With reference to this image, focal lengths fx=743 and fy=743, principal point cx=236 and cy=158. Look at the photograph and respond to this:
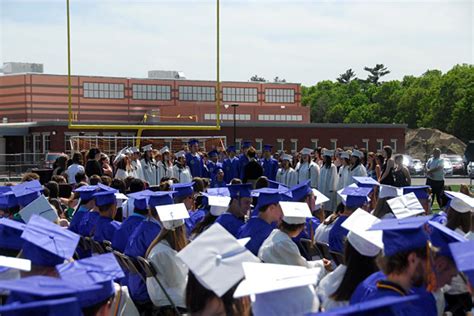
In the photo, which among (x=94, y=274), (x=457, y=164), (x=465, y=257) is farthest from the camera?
(x=457, y=164)

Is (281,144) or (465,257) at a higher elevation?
(465,257)

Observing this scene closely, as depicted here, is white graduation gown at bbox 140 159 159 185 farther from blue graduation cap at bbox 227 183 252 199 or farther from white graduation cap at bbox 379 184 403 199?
blue graduation cap at bbox 227 183 252 199

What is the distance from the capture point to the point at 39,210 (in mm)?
7645

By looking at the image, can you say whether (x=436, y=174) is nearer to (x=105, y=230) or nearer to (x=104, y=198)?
(x=104, y=198)

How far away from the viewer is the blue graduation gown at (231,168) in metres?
19.2

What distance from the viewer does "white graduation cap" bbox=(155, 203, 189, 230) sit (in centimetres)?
604

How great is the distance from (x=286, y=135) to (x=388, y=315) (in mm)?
41316

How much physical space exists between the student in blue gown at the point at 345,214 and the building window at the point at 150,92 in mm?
48727

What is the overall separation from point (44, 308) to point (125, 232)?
13.9 ft

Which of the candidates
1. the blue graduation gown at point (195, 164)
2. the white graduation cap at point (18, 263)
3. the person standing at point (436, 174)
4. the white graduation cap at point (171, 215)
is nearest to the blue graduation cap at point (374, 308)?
the white graduation cap at point (18, 263)

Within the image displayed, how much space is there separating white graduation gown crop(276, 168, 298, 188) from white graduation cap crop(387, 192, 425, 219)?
9.94 metres

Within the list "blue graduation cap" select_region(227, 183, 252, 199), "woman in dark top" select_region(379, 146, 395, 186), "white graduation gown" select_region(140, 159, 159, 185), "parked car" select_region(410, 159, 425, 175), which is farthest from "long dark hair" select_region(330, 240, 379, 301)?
"parked car" select_region(410, 159, 425, 175)

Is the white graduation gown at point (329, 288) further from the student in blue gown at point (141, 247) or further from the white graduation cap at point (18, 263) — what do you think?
the student in blue gown at point (141, 247)

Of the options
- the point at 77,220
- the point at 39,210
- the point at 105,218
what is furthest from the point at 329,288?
the point at 77,220
